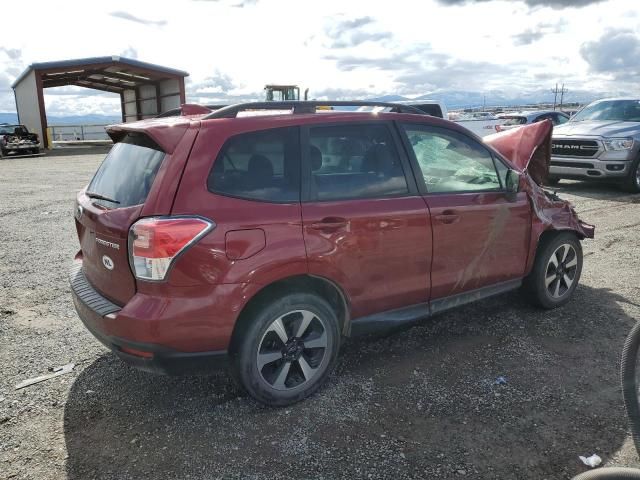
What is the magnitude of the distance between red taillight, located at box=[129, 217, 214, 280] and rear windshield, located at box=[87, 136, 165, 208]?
0.23 meters

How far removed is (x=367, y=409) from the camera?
3184mm

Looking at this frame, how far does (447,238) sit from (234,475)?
6.92ft

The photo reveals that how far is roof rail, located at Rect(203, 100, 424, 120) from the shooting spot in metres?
3.11

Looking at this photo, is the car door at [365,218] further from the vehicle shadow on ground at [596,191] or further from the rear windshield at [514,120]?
the rear windshield at [514,120]

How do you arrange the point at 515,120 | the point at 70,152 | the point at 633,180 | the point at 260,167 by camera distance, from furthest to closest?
the point at 70,152 → the point at 515,120 → the point at 633,180 → the point at 260,167

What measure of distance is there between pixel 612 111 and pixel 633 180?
2.11 meters

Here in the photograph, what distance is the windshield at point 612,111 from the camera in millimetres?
11461

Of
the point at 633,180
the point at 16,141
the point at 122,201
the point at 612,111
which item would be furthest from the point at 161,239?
the point at 16,141

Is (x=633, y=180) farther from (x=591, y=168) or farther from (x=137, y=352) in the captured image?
(x=137, y=352)

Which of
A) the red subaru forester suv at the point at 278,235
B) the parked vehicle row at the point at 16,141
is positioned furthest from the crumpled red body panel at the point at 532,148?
the parked vehicle row at the point at 16,141

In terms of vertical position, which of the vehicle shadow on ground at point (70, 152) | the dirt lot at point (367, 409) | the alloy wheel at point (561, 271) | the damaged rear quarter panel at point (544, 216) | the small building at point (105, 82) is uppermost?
the small building at point (105, 82)

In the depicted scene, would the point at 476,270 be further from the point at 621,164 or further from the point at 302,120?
the point at 621,164

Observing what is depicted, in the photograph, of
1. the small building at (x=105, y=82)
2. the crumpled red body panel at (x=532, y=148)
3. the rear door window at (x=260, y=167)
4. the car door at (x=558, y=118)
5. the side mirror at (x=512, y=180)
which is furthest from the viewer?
the small building at (x=105, y=82)

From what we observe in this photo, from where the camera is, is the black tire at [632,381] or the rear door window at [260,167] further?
the rear door window at [260,167]
